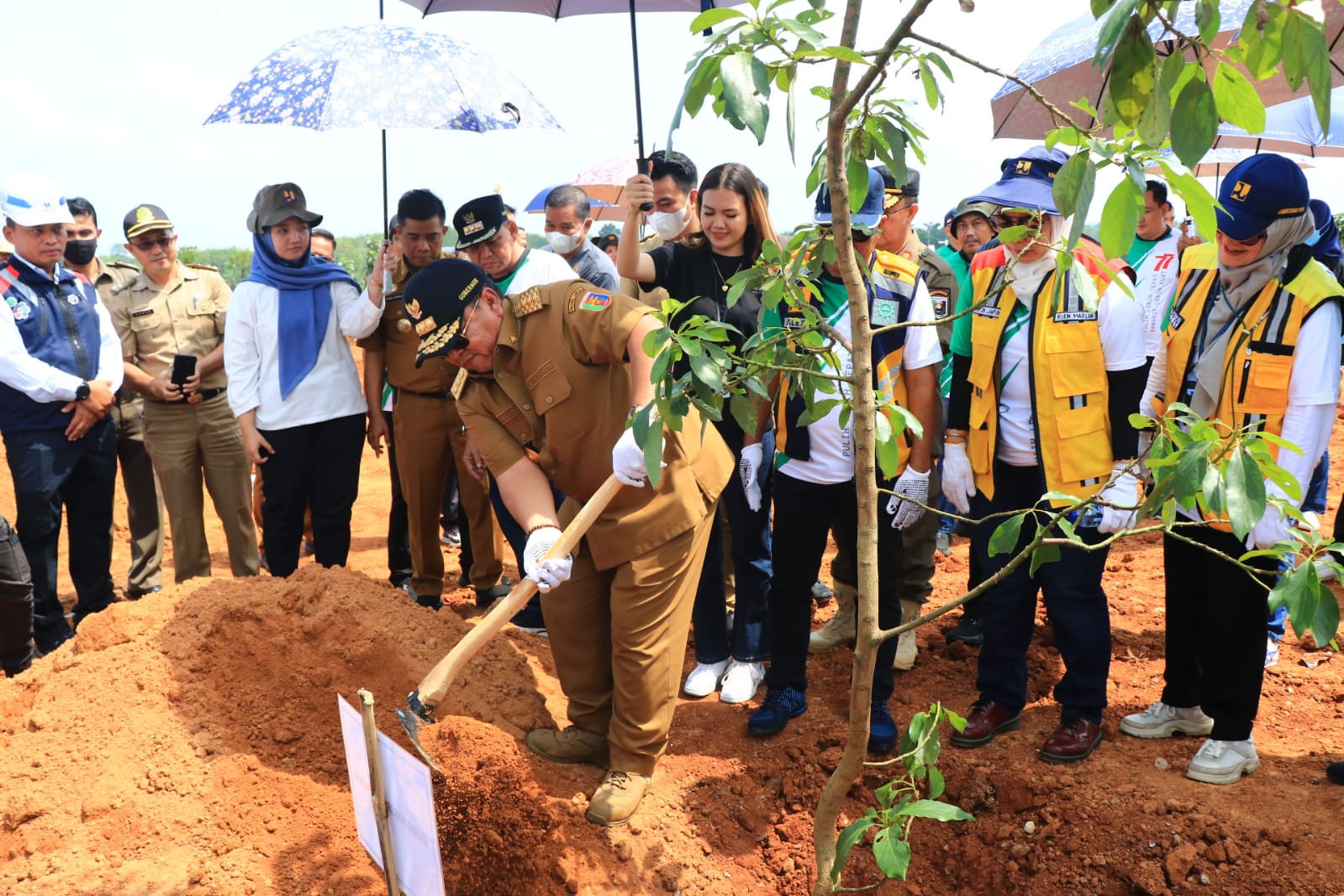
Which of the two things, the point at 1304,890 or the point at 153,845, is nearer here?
the point at 1304,890

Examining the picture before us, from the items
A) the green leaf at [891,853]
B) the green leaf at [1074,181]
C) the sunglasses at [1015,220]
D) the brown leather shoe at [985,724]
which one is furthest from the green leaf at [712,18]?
the brown leather shoe at [985,724]

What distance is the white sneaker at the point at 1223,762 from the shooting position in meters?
3.06

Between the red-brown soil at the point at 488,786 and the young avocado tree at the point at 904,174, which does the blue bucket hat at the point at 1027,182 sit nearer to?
the young avocado tree at the point at 904,174

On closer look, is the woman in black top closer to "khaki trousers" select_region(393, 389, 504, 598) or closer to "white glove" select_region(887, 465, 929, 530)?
"white glove" select_region(887, 465, 929, 530)

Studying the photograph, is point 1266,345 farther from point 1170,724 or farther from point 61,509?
point 61,509

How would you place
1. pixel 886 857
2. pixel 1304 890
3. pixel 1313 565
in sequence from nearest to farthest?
pixel 1313 565
pixel 886 857
pixel 1304 890

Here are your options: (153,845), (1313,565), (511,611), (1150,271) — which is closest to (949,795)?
(511,611)

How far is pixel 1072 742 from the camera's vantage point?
322 cm

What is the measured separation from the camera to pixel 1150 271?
17.7ft

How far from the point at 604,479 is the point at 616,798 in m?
0.95

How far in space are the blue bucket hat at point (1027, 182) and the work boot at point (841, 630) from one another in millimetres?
1845

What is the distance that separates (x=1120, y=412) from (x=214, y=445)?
4.06 m

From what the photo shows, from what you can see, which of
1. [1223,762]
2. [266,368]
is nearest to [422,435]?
[266,368]

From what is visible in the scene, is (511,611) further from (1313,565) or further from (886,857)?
(1313,565)
